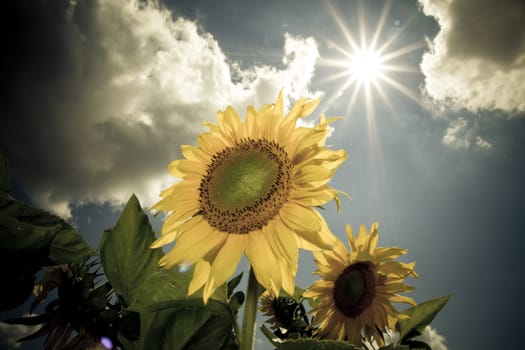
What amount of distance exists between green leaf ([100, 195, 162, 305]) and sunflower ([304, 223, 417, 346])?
5.68 ft

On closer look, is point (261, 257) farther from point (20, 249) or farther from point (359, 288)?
point (359, 288)

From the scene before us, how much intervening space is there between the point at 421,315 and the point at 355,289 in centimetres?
129

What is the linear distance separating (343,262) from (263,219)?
1.90 meters

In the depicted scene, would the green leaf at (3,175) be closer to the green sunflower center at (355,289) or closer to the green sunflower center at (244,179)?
the green sunflower center at (244,179)

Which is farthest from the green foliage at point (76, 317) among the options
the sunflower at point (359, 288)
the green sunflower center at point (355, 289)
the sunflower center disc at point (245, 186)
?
the green sunflower center at point (355, 289)

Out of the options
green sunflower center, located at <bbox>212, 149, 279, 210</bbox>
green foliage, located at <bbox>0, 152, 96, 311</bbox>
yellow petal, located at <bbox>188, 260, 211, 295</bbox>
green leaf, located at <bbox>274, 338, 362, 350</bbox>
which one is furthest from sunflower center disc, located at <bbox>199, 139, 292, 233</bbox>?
green foliage, located at <bbox>0, 152, 96, 311</bbox>

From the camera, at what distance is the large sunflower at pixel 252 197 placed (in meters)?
1.34

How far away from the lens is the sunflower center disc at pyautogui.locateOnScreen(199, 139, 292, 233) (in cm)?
154

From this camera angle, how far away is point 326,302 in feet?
9.38

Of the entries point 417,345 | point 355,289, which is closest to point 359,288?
point 355,289

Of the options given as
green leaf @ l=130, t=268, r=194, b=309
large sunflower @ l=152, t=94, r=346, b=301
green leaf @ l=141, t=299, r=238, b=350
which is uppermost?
large sunflower @ l=152, t=94, r=346, b=301

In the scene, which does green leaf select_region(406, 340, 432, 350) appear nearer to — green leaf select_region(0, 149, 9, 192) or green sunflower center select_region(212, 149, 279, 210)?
green sunflower center select_region(212, 149, 279, 210)

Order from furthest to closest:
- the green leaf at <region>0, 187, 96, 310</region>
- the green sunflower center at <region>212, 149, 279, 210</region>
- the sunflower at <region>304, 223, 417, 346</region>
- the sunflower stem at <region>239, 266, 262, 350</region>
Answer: the sunflower at <region>304, 223, 417, 346</region> → the green sunflower center at <region>212, 149, 279, 210</region> → the sunflower stem at <region>239, 266, 262, 350</region> → the green leaf at <region>0, 187, 96, 310</region>

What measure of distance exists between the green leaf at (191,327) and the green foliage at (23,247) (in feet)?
1.26
